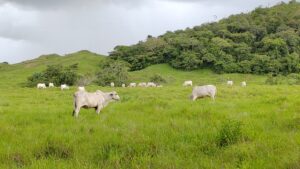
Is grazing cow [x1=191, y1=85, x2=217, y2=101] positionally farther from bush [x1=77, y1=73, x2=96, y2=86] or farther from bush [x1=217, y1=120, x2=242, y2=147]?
bush [x1=77, y1=73, x2=96, y2=86]

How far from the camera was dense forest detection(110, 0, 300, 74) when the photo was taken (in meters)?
86.9

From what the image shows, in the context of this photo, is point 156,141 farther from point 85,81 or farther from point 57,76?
point 57,76

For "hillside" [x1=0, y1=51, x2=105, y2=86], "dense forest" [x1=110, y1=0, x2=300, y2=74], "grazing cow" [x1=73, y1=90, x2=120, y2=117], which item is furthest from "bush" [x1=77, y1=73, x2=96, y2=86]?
"grazing cow" [x1=73, y1=90, x2=120, y2=117]

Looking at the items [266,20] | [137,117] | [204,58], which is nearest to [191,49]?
[204,58]

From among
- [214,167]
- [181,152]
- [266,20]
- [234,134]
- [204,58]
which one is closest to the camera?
[214,167]

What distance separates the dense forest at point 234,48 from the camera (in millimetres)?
86938

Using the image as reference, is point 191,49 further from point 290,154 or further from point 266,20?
point 290,154

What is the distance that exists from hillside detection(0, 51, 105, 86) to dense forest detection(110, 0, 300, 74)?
792 cm

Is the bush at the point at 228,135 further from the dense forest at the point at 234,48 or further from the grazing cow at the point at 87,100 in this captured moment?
the dense forest at the point at 234,48

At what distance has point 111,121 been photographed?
1305 centimetres

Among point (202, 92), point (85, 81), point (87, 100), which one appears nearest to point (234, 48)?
point (85, 81)

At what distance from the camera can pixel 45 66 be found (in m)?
109

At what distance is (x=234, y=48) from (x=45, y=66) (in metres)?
47.8

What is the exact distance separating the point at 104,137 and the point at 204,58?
82.1 metres
